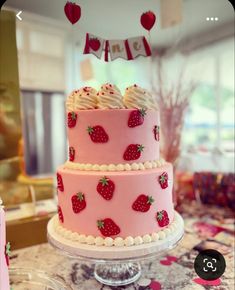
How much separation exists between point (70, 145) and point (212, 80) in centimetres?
125

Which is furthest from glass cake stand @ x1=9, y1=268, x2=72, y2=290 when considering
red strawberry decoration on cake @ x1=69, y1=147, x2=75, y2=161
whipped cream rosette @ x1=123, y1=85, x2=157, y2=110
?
whipped cream rosette @ x1=123, y1=85, x2=157, y2=110

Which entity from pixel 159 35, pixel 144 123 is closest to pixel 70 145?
pixel 144 123

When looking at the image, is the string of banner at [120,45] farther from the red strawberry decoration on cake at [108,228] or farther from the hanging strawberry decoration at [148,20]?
the red strawberry decoration on cake at [108,228]

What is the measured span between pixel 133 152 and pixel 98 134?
0.45 ft

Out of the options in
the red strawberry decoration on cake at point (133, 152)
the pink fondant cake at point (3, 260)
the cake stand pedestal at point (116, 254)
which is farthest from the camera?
the red strawberry decoration on cake at point (133, 152)

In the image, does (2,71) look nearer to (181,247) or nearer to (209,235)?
(181,247)

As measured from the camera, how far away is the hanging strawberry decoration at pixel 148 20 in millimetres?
1004

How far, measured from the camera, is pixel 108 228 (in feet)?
2.95

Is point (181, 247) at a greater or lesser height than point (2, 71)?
lesser

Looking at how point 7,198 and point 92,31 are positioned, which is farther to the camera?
point 7,198

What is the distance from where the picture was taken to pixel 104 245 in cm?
88

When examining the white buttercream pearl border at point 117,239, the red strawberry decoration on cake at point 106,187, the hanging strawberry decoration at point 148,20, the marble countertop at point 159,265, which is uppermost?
the hanging strawberry decoration at point 148,20

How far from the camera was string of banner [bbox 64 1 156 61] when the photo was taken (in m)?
1.01

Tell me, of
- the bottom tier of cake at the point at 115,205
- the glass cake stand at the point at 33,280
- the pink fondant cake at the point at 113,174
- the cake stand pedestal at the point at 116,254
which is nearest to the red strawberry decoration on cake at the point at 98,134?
the pink fondant cake at the point at 113,174
